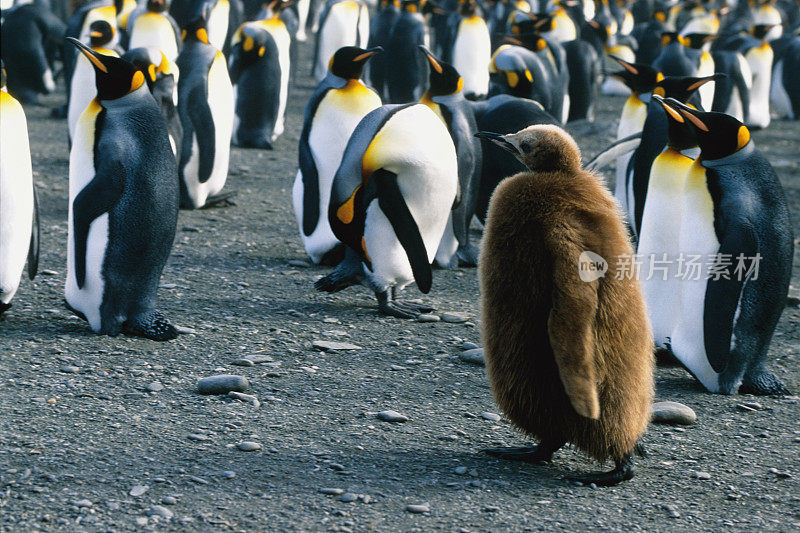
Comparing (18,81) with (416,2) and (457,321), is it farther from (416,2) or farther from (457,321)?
(457,321)

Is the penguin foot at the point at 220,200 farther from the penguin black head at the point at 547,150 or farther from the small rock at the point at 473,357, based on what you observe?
the penguin black head at the point at 547,150

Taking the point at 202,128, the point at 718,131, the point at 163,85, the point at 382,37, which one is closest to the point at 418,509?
the point at 718,131

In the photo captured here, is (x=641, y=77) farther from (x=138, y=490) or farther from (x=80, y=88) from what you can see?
(x=138, y=490)

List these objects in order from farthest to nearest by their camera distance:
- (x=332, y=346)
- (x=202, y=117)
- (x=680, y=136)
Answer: (x=202, y=117), (x=680, y=136), (x=332, y=346)

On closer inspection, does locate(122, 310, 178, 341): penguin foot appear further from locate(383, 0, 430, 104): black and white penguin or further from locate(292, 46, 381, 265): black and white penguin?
locate(383, 0, 430, 104): black and white penguin

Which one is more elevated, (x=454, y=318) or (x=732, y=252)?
(x=732, y=252)

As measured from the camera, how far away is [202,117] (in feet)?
21.0

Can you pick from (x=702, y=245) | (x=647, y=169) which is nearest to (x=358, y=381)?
(x=702, y=245)

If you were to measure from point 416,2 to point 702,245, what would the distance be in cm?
838

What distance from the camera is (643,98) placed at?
6.36 meters

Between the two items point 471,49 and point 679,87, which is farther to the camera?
point 471,49

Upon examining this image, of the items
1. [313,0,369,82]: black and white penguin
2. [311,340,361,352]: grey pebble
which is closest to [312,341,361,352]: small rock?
[311,340,361,352]: grey pebble

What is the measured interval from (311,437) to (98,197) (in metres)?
1.33

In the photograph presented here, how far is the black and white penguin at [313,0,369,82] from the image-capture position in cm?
1184
